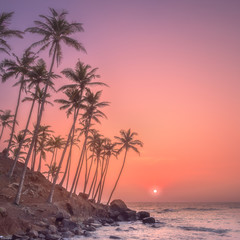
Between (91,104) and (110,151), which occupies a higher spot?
(91,104)

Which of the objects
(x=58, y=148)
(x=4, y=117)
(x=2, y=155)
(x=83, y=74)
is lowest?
(x=2, y=155)

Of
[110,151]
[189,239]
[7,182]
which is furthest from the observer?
[110,151]

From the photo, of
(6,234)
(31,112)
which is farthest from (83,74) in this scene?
(6,234)

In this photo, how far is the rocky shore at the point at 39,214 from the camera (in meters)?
15.4

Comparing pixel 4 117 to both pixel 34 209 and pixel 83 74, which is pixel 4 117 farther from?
pixel 34 209

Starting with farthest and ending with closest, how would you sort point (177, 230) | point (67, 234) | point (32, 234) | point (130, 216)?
point (130, 216) → point (177, 230) → point (67, 234) → point (32, 234)

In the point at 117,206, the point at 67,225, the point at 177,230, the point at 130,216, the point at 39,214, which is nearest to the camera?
the point at 67,225

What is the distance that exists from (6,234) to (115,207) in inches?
1110

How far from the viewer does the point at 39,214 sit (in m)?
20.3

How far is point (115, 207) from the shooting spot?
40625mm

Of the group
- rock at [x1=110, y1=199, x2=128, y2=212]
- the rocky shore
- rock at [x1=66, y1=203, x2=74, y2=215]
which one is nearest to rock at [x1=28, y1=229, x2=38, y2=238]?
the rocky shore

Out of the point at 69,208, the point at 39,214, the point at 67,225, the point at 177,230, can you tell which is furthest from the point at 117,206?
the point at 39,214

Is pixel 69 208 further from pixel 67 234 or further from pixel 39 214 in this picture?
pixel 67 234

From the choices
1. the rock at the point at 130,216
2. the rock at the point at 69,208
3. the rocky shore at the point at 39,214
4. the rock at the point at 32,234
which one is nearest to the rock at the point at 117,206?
the rocky shore at the point at 39,214
